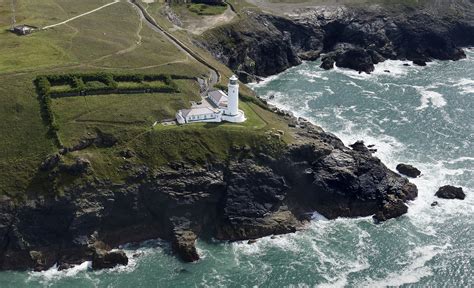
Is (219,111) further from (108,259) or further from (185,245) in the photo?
(108,259)

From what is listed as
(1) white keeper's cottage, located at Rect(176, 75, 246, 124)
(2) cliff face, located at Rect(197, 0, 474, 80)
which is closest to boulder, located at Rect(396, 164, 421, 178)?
(1) white keeper's cottage, located at Rect(176, 75, 246, 124)

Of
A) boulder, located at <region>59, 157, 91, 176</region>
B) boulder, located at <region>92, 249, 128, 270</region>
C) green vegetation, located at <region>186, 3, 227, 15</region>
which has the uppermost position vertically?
green vegetation, located at <region>186, 3, 227, 15</region>

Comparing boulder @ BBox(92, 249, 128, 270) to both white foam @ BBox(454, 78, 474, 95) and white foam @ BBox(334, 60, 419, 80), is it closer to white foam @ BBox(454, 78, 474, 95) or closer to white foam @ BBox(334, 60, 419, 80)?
white foam @ BBox(334, 60, 419, 80)

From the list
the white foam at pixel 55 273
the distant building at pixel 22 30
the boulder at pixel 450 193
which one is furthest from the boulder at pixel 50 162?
the boulder at pixel 450 193

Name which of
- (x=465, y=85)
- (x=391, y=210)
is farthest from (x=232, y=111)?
(x=465, y=85)

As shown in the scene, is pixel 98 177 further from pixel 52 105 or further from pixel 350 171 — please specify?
pixel 350 171
